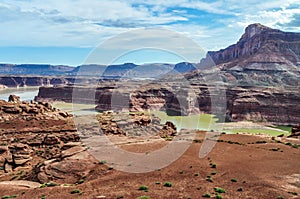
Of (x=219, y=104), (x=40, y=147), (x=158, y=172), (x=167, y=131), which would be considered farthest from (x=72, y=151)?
(x=219, y=104)

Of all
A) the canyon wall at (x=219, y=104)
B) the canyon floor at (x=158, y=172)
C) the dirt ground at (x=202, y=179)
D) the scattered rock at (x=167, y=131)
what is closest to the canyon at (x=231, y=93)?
the canyon wall at (x=219, y=104)

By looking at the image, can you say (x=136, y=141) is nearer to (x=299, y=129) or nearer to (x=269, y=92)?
(x=299, y=129)

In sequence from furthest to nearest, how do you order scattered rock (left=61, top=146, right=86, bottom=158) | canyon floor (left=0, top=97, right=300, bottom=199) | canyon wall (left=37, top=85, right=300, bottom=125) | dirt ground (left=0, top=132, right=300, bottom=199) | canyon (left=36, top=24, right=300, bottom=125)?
canyon (left=36, top=24, right=300, bottom=125) < canyon wall (left=37, top=85, right=300, bottom=125) < scattered rock (left=61, top=146, right=86, bottom=158) < canyon floor (left=0, top=97, right=300, bottom=199) < dirt ground (left=0, top=132, right=300, bottom=199)

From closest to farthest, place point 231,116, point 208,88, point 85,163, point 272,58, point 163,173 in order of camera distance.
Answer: point 163,173 → point 85,163 → point 231,116 → point 208,88 → point 272,58

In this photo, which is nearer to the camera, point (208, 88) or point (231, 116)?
point (231, 116)

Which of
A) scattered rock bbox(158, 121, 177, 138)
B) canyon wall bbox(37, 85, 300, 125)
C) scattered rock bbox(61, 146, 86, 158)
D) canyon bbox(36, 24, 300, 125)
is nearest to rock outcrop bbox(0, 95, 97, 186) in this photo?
scattered rock bbox(61, 146, 86, 158)

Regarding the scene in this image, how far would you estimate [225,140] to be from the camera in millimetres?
31609

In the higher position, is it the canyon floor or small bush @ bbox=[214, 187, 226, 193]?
small bush @ bbox=[214, 187, 226, 193]

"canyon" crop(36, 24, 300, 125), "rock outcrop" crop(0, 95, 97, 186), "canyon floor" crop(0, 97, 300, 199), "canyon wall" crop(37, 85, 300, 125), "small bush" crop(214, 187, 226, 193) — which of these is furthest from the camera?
"canyon" crop(36, 24, 300, 125)

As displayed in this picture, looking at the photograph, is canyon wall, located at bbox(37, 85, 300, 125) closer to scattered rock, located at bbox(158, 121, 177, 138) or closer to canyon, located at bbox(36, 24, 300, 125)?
canyon, located at bbox(36, 24, 300, 125)

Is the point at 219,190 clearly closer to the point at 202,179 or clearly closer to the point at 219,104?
the point at 202,179

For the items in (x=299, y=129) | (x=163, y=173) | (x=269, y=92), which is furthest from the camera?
(x=269, y=92)

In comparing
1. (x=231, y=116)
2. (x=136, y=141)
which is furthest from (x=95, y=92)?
(x=136, y=141)

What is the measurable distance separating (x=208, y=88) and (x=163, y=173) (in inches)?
4391
